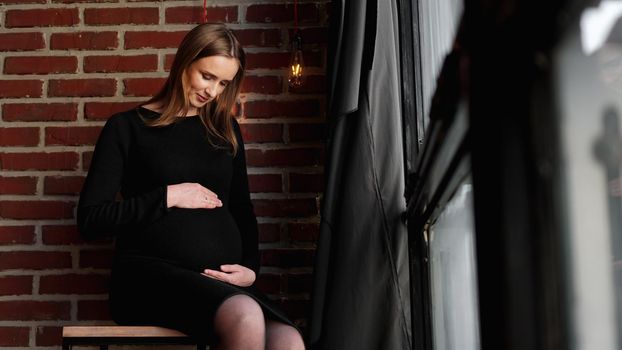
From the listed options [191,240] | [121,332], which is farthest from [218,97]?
[121,332]

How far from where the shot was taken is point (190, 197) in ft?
6.42

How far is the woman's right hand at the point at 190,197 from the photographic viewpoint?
6.31ft

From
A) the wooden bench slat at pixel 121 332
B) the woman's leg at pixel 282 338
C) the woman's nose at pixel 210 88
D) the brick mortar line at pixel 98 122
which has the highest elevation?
the woman's nose at pixel 210 88

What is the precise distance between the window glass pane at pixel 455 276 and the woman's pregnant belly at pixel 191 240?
0.59 meters

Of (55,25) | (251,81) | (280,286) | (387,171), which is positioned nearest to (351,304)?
(387,171)

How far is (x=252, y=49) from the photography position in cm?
250

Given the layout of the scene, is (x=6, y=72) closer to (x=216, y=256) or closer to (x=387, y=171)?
(x=216, y=256)

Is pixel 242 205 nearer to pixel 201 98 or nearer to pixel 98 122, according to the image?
pixel 201 98

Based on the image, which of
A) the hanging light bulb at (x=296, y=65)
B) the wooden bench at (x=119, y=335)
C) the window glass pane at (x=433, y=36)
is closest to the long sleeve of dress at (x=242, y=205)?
the hanging light bulb at (x=296, y=65)

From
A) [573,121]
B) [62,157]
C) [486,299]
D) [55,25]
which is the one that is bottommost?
[486,299]

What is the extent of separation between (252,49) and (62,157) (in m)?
0.74

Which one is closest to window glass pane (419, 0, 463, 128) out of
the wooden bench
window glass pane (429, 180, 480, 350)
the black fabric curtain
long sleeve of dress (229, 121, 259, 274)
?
the black fabric curtain

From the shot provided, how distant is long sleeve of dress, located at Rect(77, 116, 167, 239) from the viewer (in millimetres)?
1898

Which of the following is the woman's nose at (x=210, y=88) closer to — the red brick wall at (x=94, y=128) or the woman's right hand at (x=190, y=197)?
the woman's right hand at (x=190, y=197)
